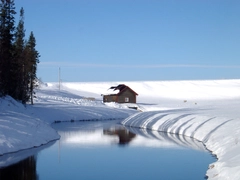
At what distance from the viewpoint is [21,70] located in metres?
48.9

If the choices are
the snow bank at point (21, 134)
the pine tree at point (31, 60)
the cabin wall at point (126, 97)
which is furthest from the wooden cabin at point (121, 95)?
the snow bank at point (21, 134)

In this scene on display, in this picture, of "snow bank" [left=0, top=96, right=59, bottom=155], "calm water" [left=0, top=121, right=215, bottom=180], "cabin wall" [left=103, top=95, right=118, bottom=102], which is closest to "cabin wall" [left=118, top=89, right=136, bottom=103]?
Result: "cabin wall" [left=103, top=95, right=118, bottom=102]

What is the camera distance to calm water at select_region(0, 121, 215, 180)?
17.2 m

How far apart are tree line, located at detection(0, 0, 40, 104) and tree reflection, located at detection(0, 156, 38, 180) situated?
19.6m

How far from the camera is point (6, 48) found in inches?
1652

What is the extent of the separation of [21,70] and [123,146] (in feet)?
87.2

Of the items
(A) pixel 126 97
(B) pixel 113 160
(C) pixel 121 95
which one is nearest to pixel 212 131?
(B) pixel 113 160

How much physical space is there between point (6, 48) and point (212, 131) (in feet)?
80.1

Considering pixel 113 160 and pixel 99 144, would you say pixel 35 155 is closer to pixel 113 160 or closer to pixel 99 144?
pixel 113 160

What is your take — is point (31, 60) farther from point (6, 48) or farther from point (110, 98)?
point (110, 98)

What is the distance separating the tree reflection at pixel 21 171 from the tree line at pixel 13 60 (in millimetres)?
19634

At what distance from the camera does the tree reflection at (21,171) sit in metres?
16.2

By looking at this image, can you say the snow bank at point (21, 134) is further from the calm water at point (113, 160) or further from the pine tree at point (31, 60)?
the pine tree at point (31, 60)

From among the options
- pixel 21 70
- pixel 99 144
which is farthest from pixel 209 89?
pixel 99 144
